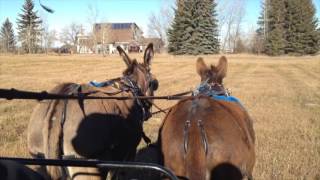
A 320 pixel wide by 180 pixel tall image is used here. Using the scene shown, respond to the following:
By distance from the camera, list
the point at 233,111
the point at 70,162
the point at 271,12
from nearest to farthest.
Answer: the point at 70,162 < the point at 233,111 < the point at 271,12

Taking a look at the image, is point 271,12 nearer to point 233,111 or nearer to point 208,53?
point 208,53

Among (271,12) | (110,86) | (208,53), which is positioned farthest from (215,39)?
(110,86)

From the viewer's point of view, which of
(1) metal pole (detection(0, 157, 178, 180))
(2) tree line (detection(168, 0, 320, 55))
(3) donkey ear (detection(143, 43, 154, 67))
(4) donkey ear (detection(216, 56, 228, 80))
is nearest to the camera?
(1) metal pole (detection(0, 157, 178, 180))

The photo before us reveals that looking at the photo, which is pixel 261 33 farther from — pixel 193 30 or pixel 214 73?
pixel 214 73

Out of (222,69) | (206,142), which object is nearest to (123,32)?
(222,69)

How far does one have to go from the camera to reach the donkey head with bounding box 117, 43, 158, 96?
649 cm

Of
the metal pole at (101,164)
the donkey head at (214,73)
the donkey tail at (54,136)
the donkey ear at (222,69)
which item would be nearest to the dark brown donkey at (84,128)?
the donkey tail at (54,136)

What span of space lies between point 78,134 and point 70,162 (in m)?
1.66

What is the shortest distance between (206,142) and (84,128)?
1364 millimetres

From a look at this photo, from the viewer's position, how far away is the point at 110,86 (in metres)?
6.14

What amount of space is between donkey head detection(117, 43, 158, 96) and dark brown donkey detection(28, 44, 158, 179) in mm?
455

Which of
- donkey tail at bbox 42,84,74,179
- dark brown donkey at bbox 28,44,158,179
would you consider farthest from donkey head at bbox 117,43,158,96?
donkey tail at bbox 42,84,74,179

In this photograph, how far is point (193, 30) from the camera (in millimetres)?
70625

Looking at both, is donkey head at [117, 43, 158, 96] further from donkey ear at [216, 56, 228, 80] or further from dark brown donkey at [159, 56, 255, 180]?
dark brown donkey at [159, 56, 255, 180]
